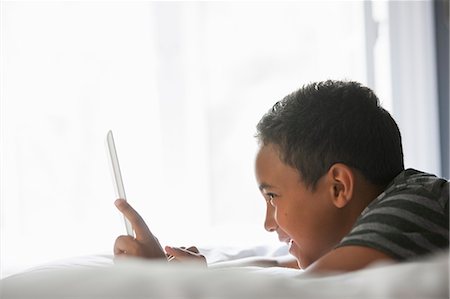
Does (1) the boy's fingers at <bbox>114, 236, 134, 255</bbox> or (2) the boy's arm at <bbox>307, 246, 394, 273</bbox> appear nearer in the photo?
(2) the boy's arm at <bbox>307, 246, 394, 273</bbox>

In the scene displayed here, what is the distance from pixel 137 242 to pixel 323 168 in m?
0.28

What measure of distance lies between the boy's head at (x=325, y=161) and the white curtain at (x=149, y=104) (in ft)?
3.80

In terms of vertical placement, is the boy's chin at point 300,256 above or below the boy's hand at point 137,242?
below

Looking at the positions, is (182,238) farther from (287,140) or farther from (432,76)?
(287,140)

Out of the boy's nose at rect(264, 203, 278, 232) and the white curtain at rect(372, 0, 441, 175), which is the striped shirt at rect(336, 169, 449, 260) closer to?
the boy's nose at rect(264, 203, 278, 232)

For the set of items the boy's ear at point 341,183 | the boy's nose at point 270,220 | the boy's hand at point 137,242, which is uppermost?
the boy's ear at point 341,183

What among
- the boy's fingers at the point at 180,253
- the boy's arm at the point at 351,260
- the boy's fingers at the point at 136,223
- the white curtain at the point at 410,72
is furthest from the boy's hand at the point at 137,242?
the white curtain at the point at 410,72

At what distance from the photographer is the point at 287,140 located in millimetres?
1199

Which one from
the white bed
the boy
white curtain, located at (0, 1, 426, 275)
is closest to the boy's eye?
the boy

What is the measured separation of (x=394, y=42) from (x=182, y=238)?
106cm

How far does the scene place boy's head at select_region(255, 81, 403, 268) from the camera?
115 centimetres

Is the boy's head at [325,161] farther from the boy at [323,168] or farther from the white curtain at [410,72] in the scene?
the white curtain at [410,72]

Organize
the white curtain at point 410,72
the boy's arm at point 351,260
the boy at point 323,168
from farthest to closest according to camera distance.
Answer: the white curtain at point 410,72, the boy at point 323,168, the boy's arm at point 351,260

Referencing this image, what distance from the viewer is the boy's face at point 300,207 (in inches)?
45.8
